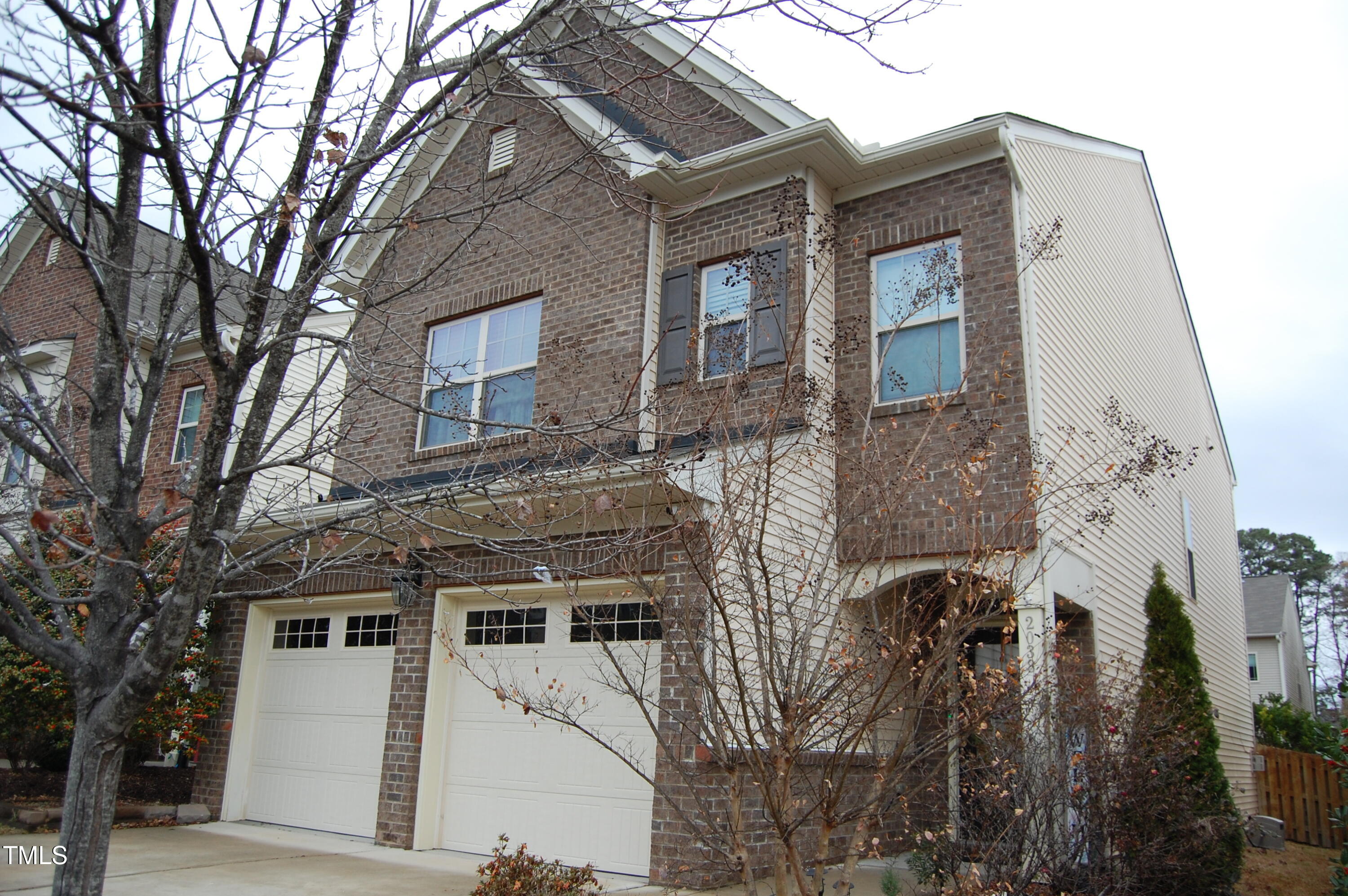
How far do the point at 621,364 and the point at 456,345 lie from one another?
282 cm

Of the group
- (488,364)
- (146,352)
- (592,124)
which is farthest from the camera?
(488,364)

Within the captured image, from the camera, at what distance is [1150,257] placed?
15562 mm

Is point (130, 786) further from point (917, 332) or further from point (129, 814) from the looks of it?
point (917, 332)

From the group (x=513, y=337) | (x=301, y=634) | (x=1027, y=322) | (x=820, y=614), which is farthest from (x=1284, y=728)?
(x=301, y=634)

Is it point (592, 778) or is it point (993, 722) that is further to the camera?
point (592, 778)

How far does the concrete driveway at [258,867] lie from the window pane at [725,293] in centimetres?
554

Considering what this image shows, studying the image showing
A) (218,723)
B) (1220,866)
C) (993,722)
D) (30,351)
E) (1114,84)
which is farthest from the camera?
(30,351)

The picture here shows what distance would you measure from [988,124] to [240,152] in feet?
22.8

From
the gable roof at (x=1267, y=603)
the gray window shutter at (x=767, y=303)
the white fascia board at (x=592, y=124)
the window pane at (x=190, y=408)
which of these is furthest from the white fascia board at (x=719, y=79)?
the gable roof at (x=1267, y=603)

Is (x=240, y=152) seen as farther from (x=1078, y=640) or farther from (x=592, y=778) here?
(x=1078, y=640)

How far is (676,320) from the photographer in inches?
398

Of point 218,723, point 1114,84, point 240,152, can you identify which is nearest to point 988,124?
point 1114,84

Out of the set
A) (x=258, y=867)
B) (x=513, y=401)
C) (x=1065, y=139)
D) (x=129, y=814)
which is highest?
(x=1065, y=139)

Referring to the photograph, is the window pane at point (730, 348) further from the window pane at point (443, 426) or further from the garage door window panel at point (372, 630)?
the garage door window panel at point (372, 630)
